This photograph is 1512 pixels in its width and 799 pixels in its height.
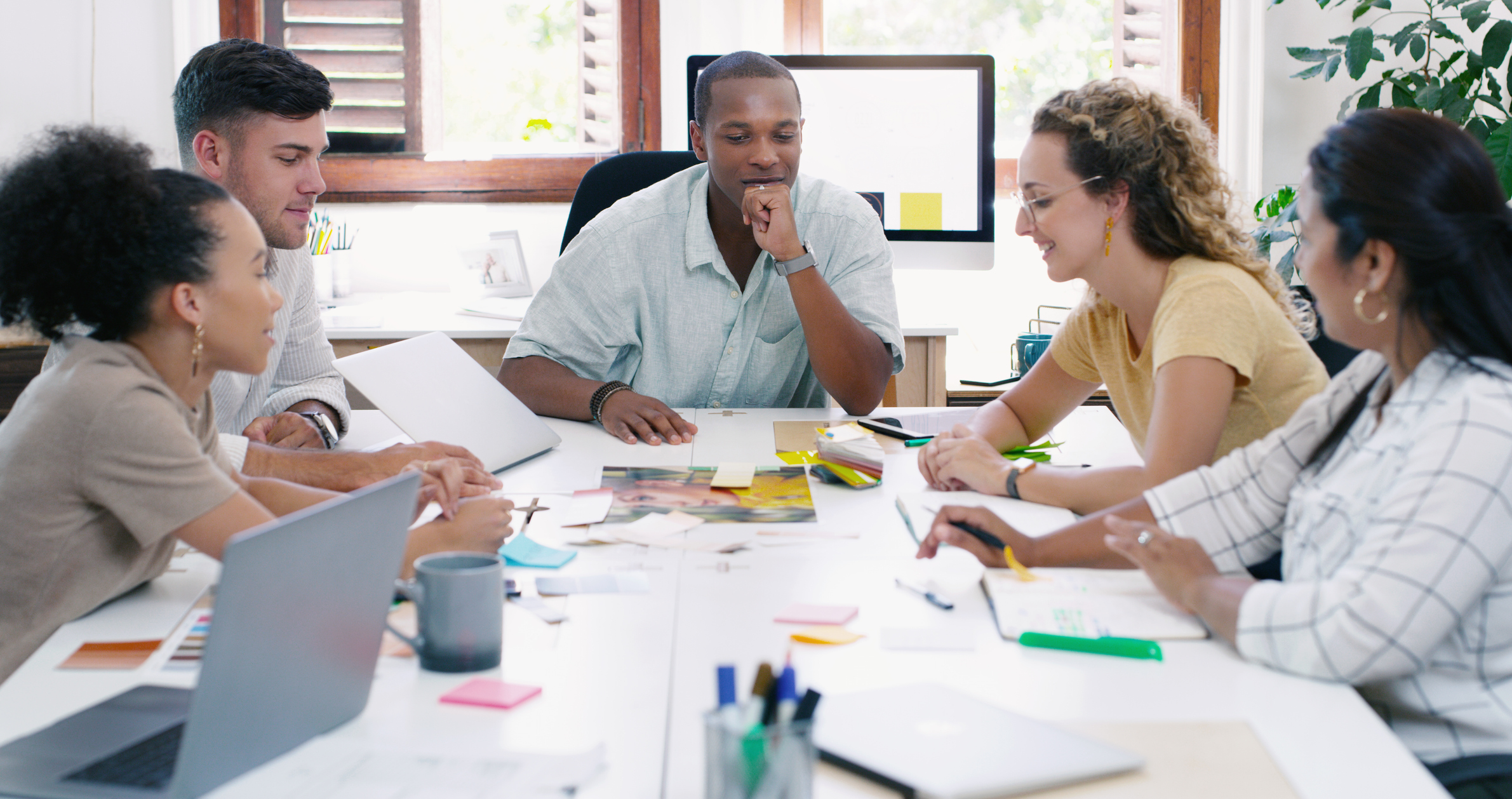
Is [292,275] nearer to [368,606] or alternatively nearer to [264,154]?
[264,154]

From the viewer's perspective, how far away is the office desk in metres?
2.48

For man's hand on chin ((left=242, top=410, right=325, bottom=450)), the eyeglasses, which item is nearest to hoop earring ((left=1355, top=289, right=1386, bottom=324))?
the eyeglasses

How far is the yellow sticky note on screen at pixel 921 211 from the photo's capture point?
2686mm

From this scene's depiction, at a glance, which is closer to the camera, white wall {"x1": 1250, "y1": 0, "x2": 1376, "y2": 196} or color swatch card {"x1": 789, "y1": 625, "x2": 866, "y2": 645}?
color swatch card {"x1": 789, "y1": 625, "x2": 866, "y2": 645}

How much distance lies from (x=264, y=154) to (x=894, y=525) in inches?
42.9

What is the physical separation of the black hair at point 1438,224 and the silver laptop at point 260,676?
0.77 meters

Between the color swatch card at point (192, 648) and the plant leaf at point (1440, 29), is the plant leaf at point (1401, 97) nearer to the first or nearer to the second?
the plant leaf at point (1440, 29)

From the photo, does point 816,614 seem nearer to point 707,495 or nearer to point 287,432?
point 707,495

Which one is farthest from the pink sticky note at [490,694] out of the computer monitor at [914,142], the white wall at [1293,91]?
the white wall at [1293,91]

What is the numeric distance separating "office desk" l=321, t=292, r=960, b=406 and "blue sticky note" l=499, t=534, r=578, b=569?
1396 millimetres

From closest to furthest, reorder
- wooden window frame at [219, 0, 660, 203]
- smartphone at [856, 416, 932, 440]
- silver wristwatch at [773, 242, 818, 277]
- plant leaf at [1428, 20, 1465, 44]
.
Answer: smartphone at [856, 416, 932, 440]
silver wristwatch at [773, 242, 818, 277]
plant leaf at [1428, 20, 1465, 44]
wooden window frame at [219, 0, 660, 203]

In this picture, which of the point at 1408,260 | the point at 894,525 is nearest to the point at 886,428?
the point at 894,525

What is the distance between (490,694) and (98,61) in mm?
2841

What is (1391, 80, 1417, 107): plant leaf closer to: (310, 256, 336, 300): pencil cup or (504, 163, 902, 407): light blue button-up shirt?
(504, 163, 902, 407): light blue button-up shirt
